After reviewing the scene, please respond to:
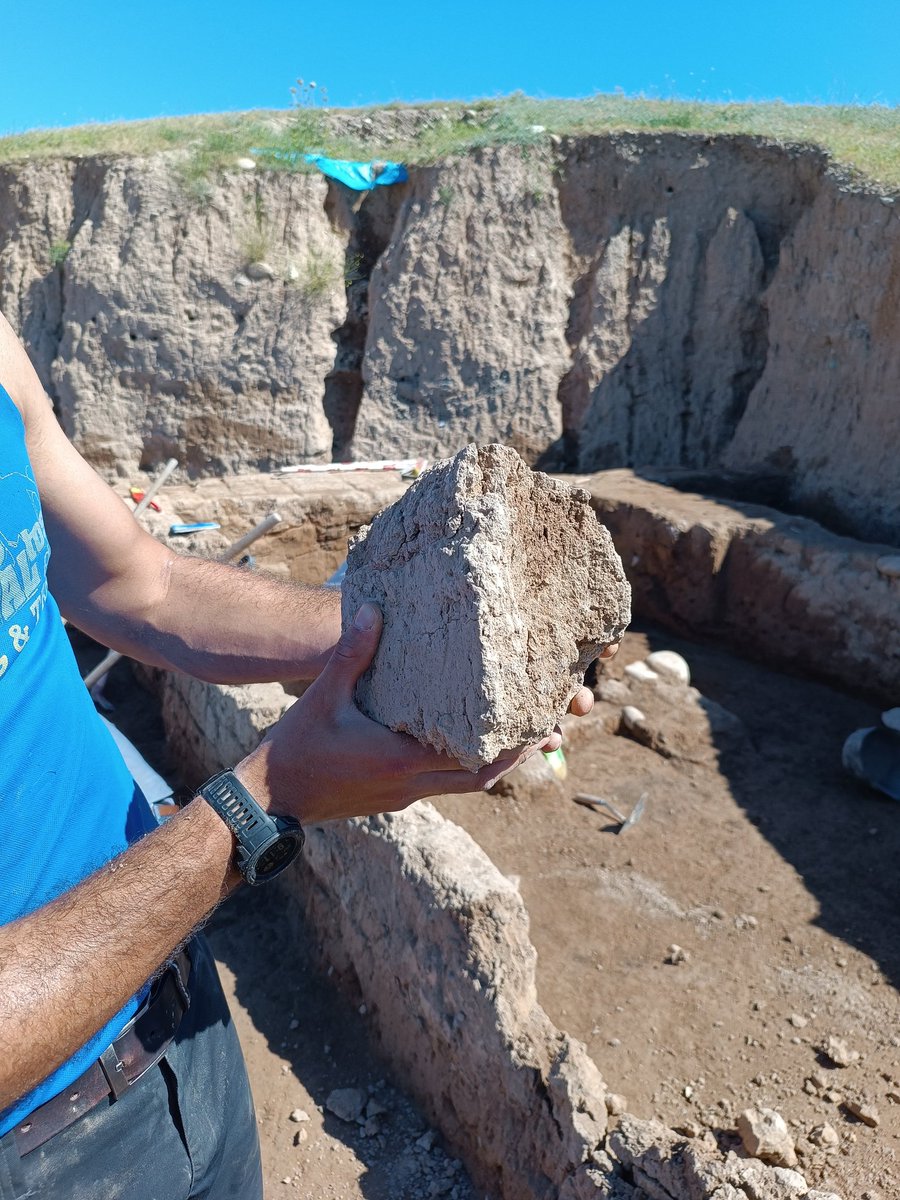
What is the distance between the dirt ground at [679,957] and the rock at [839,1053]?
2cm

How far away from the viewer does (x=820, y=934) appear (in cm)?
361

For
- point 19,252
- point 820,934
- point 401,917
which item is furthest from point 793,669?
point 19,252

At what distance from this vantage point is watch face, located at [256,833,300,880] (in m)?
1.28

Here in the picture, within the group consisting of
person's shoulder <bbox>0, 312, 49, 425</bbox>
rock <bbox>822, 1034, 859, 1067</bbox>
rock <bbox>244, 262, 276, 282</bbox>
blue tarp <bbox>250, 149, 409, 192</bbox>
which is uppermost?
blue tarp <bbox>250, 149, 409, 192</bbox>

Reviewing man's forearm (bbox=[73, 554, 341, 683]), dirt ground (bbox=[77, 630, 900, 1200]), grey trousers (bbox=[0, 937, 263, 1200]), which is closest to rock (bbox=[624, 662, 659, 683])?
dirt ground (bbox=[77, 630, 900, 1200])

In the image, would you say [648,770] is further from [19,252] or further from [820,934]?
[19,252]

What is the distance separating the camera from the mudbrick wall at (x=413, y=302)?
8992mm

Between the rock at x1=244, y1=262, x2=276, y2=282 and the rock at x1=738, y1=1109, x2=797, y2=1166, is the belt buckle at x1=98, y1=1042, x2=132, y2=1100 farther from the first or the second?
the rock at x1=244, y1=262, x2=276, y2=282

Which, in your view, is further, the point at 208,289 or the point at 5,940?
the point at 208,289

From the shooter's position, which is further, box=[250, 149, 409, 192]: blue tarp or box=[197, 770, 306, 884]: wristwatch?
box=[250, 149, 409, 192]: blue tarp

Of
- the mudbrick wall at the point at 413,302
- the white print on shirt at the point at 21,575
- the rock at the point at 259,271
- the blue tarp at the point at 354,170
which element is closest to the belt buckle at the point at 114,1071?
the white print on shirt at the point at 21,575

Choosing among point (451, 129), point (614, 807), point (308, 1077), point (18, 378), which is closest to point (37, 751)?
point (18, 378)

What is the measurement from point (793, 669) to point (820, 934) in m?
2.68

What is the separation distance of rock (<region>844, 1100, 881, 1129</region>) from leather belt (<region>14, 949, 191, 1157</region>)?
6.61 feet
